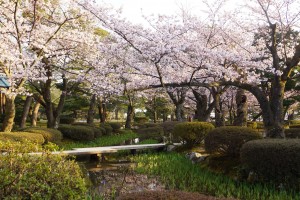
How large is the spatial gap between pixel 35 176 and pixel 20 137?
8.33 m

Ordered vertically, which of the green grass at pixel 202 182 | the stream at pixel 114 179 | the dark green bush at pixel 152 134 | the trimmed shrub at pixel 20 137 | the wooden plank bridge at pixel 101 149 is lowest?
the stream at pixel 114 179

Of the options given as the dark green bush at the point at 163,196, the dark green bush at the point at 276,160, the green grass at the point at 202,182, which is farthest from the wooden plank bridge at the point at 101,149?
the dark green bush at the point at 163,196

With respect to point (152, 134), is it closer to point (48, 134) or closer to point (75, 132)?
point (75, 132)

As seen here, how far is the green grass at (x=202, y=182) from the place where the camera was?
20.0ft

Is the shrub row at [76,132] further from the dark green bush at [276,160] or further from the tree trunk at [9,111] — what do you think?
the dark green bush at [276,160]

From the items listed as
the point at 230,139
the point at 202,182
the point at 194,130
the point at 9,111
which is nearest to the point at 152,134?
the point at 194,130

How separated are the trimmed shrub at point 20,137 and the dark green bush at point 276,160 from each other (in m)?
7.53

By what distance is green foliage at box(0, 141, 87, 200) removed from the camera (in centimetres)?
369

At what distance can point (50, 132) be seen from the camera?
14000 millimetres

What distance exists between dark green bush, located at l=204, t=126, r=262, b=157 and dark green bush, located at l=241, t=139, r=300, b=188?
5.36 feet

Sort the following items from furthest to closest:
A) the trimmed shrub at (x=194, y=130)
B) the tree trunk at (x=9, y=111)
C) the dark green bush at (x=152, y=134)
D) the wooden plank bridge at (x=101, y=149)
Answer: the dark green bush at (x=152, y=134) → the trimmed shrub at (x=194, y=130) → the tree trunk at (x=9, y=111) → the wooden plank bridge at (x=101, y=149)

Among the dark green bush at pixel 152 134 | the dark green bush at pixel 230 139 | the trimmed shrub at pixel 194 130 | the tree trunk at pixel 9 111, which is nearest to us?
the dark green bush at pixel 230 139

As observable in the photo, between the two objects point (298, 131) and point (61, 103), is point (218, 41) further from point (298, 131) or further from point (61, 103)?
point (61, 103)

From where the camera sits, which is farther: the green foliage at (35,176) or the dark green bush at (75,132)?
the dark green bush at (75,132)
